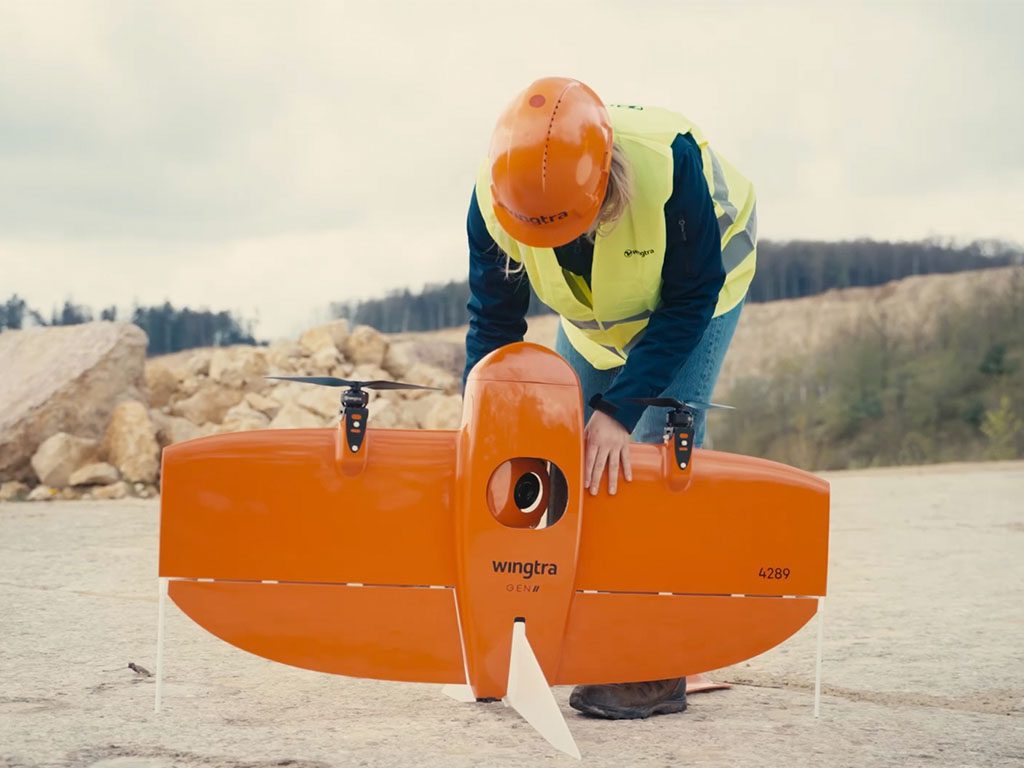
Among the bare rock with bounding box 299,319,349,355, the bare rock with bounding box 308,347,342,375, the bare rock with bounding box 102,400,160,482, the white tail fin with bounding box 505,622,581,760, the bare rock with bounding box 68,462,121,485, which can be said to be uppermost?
the bare rock with bounding box 299,319,349,355

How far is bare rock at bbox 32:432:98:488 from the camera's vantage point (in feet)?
32.7

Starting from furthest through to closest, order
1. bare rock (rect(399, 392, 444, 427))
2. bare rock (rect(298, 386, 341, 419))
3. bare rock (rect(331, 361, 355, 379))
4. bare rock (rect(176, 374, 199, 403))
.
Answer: bare rock (rect(331, 361, 355, 379)) → bare rock (rect(176, 374, 199, 403)) → bare rock (rect(399, 392, 444, 427)) → bare rock (rect(298, 386, 341, 419))

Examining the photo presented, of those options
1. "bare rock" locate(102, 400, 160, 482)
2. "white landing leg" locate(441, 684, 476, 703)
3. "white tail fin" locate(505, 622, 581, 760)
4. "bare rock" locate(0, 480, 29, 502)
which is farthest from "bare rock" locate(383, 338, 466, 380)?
"white tail fin" locate(505, 622, 581, 760)

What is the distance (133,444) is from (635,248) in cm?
854

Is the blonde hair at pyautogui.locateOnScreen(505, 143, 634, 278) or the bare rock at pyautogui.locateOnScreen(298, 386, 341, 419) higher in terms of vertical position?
the blonde hair at pyautogui.locateOnScreen(505, 143, 634, 278)

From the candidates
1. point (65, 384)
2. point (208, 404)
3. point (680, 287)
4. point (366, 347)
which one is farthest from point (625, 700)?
point (366, 347)

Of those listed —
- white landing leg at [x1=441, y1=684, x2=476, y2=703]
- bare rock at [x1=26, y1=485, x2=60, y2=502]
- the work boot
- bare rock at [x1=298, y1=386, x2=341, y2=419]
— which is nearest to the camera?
the work boot

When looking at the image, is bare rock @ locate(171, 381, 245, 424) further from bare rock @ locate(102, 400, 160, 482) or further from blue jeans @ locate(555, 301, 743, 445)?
blue jeans @ locate(555, 301, 743, 445)

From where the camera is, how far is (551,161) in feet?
8.22

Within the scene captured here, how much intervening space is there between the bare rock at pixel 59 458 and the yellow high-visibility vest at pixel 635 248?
317 inches

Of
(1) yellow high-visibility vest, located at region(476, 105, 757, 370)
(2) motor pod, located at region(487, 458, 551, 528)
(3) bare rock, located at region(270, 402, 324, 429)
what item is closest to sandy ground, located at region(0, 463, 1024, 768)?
(2) motor pod, located at region(487, 458, 551, 528)

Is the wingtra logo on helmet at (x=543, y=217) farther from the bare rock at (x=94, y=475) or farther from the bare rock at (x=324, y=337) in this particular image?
the bare rock at (x=324, y=337)

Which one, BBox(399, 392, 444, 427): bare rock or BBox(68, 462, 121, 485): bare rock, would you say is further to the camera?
BBox(399, 392, 444, 427): bare rock

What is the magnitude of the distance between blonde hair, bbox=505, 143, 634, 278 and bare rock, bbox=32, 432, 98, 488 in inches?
338
